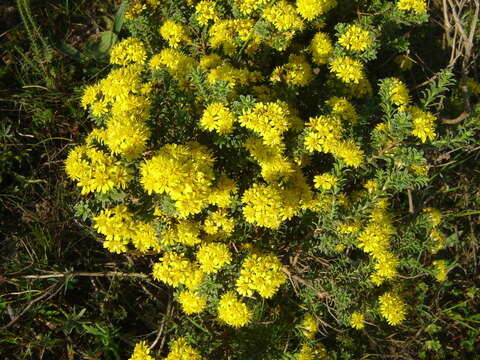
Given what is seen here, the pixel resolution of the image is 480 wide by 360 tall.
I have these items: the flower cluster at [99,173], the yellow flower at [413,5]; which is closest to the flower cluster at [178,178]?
the flower cluster at [99,173]

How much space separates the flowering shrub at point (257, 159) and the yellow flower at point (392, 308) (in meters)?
0.01

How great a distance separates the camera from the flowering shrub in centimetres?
235

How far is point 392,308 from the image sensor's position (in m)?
2.97

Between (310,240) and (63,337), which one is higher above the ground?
(310,240)

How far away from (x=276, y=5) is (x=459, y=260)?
3.00 meters

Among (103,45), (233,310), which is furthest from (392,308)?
(103,45)

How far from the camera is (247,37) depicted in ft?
9.53

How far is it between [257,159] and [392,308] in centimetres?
157

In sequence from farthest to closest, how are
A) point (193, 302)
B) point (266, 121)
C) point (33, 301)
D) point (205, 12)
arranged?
1. point (205, 12)
2. point (33, 301)
3. point (193, 302)
4. point (266, 121)

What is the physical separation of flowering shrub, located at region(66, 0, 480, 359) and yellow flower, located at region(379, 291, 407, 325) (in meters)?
0.01

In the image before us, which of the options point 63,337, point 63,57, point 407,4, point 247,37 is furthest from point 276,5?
point 63,337

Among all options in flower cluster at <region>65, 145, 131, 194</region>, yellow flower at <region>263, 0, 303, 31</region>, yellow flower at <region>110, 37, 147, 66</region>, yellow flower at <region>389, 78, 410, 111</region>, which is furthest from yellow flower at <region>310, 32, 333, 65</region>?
flower cluster at <region>65, 145, 131, 194</region>

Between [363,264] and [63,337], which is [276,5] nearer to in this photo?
[363,264]

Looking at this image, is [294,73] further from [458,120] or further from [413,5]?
[458,120]
